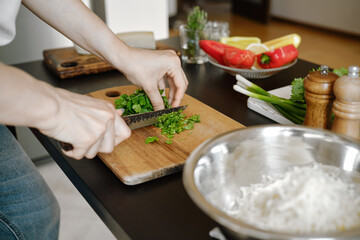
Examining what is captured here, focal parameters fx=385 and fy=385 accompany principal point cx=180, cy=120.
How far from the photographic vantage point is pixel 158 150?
38.5 inches

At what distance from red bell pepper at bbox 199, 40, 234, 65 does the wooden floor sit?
9.78ft

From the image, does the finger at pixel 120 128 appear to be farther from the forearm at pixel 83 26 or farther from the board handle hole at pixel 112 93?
the board handle hole at pixel 112 93

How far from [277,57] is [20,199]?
99cm

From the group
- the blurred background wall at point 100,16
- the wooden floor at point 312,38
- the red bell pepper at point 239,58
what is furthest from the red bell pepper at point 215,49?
the wooden floor at point 312,38

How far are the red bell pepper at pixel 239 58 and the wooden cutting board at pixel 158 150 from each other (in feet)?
0.94

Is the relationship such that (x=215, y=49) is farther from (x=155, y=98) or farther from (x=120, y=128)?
(x=120, y=128)

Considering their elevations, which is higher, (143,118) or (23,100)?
(23,100)

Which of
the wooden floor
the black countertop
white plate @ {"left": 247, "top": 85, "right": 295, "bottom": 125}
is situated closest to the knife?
the black countertop

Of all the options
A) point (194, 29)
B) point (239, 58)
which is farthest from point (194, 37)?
point (239, 58)

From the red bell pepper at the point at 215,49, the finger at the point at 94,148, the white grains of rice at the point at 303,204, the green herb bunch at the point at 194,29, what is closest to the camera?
the white grains of rice at the point at 303,204

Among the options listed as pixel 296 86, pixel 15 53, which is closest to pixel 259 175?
pixel 296 86

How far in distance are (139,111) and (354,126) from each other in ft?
1.86

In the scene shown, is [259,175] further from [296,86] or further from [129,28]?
[129,28]

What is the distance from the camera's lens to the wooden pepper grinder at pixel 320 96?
2.88 ft
